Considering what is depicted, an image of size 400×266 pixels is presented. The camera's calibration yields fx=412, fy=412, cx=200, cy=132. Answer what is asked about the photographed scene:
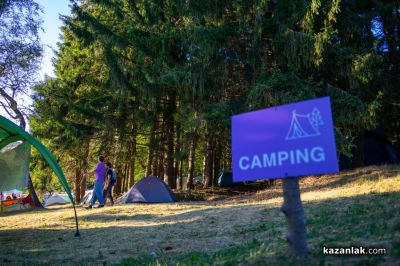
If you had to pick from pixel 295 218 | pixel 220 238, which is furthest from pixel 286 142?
pixel 220 238

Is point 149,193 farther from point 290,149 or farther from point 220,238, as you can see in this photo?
point 290,149

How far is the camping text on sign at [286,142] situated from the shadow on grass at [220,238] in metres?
0.92

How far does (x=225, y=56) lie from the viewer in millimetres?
13961

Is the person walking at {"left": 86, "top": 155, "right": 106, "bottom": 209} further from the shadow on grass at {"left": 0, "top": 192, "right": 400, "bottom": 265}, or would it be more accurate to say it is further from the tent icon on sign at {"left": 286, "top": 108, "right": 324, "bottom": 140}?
the tent icon on sign at {"left": 286, "top": 108, "right": 324, "bottom": 140}

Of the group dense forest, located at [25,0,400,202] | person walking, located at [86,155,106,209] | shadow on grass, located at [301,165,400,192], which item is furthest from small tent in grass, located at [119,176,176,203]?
shadow on grass, located at [301,165,400,192]

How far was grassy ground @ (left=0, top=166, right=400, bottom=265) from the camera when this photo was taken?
473 centimetres

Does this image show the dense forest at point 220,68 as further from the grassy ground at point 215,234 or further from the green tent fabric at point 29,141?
the green tent fabric at point 29,141

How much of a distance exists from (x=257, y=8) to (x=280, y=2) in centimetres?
91

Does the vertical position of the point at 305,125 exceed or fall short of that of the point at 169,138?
it falls short

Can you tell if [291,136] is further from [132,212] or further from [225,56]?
[225,56]

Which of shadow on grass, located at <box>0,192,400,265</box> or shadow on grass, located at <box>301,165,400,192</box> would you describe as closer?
shadow on grass, located at <box>0,192,400,265</box>

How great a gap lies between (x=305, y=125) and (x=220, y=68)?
1027 centimetres

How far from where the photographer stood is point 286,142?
4047 millimetres

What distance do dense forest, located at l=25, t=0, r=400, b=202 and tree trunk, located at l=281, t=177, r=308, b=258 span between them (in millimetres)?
7856
